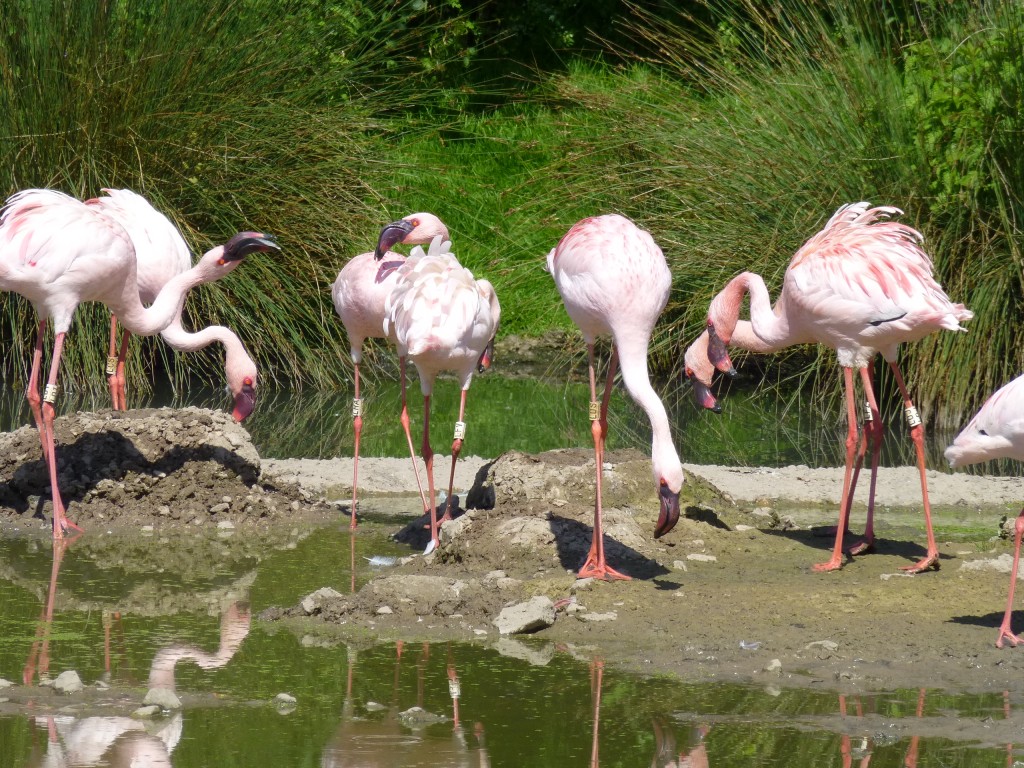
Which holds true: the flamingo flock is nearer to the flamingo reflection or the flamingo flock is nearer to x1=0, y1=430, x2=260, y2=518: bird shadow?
x1=0, y1=430, x2=260, y2=518: bird shadow

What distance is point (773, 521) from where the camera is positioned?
7.23m

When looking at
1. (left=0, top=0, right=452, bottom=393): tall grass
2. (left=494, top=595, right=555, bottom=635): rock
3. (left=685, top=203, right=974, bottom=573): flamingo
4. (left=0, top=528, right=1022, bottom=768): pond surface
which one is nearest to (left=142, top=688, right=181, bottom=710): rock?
(left=0, top=528, right=1022, bottom=768): pond surface

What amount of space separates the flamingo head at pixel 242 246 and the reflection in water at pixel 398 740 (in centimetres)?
386

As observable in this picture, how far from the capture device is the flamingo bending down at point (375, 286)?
771 centimetres

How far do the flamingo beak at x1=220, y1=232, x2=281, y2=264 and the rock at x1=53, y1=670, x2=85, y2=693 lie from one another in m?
3.71

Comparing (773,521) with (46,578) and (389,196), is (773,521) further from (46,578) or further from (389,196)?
(389,196)

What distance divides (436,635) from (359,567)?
4.29 ft

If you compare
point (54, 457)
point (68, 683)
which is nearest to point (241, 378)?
point (54, 457)

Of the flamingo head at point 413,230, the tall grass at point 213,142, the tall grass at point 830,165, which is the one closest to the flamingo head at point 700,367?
the flamingo head at point 413,230

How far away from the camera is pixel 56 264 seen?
724 centimetres

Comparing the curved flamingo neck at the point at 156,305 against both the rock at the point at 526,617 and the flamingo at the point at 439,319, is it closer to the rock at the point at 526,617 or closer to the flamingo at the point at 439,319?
the flamingo at the point at 439,319

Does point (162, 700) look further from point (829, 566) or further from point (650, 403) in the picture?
point (829, 566)

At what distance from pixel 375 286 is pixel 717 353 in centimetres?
195

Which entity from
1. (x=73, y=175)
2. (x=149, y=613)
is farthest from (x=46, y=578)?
(x=73, y=175)
